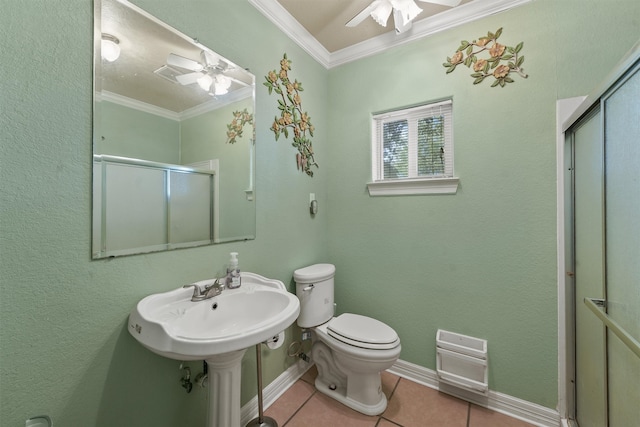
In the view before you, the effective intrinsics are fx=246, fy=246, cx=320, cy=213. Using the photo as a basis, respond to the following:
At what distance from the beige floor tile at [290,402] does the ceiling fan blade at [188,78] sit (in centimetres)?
182

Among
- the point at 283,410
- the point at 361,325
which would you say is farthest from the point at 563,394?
the point at 283,410

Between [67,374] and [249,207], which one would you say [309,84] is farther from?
[67,374]

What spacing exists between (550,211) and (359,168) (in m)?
1.16

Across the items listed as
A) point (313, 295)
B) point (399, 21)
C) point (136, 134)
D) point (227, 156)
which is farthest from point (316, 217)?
point (399, 21)

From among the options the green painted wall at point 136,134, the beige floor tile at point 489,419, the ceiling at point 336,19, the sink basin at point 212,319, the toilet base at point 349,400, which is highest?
the ceiling at point 336,19

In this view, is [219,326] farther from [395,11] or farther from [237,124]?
[395,11]

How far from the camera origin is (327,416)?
1415 millimetres

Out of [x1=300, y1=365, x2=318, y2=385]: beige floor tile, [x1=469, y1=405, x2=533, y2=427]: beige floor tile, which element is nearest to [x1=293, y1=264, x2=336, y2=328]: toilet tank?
[x1=300, y1=365, x2=318, y2=385]: beige floor tile

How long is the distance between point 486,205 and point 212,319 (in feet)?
5.33

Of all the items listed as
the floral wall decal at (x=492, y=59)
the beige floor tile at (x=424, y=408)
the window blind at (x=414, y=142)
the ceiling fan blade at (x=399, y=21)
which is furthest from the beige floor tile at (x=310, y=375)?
the ceiling fan blade at (x=399, y=21)

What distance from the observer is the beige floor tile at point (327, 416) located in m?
1.36

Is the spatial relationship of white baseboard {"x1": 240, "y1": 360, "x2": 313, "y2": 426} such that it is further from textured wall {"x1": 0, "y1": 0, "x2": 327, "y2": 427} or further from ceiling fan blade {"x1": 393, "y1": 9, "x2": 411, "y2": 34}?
ceiling fan blade {"x1": 393, "y1": 9, "x2": 411, "y2": 34}

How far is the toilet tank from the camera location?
5.36 ft

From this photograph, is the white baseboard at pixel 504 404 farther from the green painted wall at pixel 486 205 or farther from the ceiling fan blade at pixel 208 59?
the ceiling fan blade at pixel 208 59
